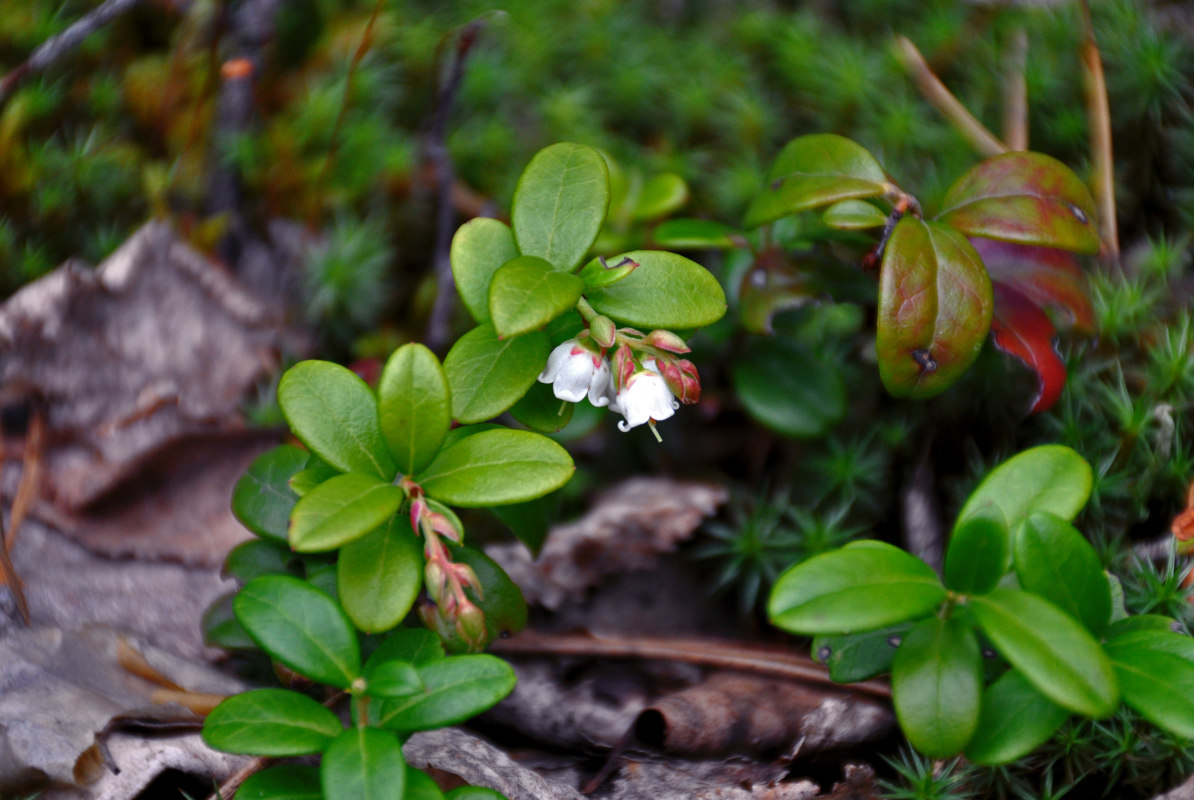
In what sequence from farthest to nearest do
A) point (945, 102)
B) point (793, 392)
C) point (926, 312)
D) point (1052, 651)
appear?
point (945, 102) < point (793, 392) < point (926, 312) < point (1052, 651)

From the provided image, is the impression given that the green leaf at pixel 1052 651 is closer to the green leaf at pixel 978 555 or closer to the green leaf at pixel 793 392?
the green leaf at pixel 978 555

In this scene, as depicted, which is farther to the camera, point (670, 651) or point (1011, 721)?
point (670, 651)

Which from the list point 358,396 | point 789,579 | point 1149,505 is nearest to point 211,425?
point 358,396

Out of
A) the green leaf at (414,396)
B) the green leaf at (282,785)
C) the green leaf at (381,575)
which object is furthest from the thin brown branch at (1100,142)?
the green leaf at (282,785)

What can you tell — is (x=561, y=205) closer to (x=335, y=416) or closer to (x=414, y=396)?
(x=414, y=396)

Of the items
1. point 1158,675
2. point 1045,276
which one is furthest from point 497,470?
point 1045,276

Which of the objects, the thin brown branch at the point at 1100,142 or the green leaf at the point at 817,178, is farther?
the thin brown branch at the point at 1100,142

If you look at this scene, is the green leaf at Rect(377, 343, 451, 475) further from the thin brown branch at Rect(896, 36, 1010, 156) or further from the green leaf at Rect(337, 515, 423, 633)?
the thin brown branch at Rect(896, 36, 1010, 156)
